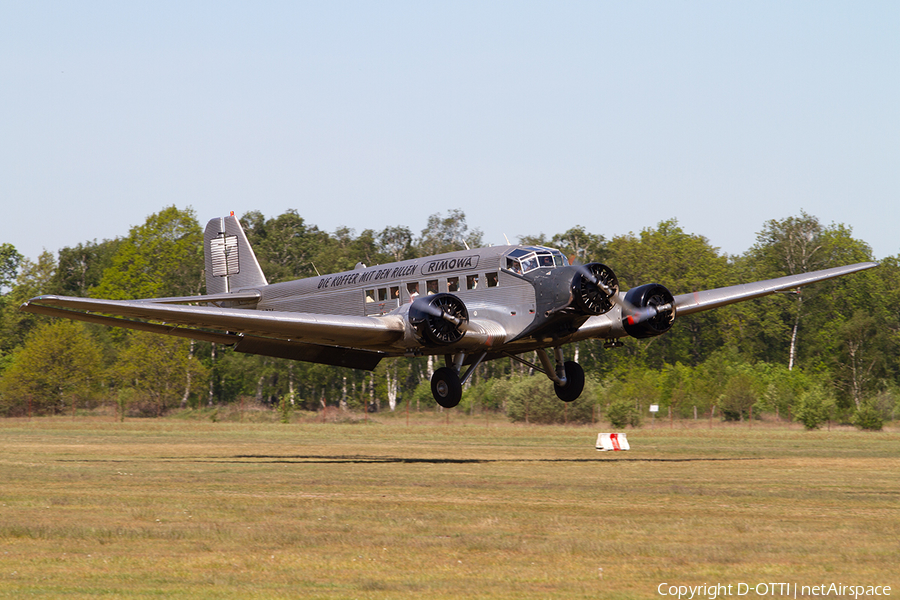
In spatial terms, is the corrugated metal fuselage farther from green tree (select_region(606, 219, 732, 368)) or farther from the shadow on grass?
green tree (select_region(606, 219, 732, 368))

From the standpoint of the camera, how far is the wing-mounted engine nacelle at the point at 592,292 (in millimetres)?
28562

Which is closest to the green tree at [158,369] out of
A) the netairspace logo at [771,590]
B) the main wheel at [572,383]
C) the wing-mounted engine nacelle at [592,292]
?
the main wheel at [572,383]

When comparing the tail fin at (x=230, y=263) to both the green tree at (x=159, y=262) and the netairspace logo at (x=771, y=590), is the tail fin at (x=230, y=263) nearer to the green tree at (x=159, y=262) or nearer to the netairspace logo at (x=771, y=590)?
the netairspace logo at (x=771, y=590)

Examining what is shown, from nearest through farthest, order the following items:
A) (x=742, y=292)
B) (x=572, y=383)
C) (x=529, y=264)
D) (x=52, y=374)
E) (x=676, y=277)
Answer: (x=529, y=264) < (x=572, y=383) < (x=742, y=292) < (x=52, y=374) < (x=676, y=277)

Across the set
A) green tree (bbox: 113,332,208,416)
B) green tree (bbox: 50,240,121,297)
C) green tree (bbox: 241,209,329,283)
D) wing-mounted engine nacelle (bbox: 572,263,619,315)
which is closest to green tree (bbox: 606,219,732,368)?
green tree (bbox: 241,209,329,283)

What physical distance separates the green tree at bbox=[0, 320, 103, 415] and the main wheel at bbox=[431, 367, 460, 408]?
163 feet

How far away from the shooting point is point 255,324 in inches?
1139

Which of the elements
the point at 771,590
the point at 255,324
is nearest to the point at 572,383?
the point at 255,324

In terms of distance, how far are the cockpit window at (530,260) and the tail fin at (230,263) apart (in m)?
12.1

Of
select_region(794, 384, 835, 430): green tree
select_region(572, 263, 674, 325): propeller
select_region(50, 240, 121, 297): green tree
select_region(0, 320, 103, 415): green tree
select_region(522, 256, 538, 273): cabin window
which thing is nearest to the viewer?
select_region(572, 263, 674, 325): propeller

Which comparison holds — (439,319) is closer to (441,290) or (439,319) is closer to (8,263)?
(441,290)

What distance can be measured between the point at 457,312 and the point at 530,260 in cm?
290

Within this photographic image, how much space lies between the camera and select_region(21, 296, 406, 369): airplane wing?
1057 inches

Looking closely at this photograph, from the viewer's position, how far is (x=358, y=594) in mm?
12008
